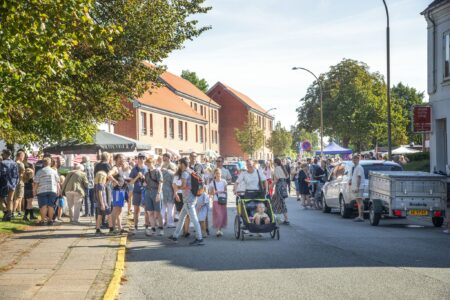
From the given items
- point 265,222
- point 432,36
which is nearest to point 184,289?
point 265,222

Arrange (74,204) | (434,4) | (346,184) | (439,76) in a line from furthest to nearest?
(439,76)
(434,4)
(346,184)
(74,204)

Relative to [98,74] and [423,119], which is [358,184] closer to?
[98,74]

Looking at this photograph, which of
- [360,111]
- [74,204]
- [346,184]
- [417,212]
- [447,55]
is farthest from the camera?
[360,111]

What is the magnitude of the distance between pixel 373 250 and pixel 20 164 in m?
11.5

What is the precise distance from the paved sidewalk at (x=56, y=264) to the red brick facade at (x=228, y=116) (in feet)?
271

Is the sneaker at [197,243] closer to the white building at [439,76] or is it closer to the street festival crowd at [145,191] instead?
the street festival crowd at [145,191]

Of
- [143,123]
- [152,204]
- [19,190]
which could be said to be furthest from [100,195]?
[143,123]

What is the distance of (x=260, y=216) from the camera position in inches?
591

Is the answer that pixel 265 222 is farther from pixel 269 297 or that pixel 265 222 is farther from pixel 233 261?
pixel 269 297

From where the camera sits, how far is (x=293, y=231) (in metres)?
17.0

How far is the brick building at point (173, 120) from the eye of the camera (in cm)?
5556

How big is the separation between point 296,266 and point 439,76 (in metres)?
20.2

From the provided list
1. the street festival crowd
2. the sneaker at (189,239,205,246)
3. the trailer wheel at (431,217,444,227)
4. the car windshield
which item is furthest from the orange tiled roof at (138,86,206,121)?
the sneaker at (189,239,205,246)

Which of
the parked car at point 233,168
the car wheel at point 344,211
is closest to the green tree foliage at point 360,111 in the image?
the parked car at point 233,168
